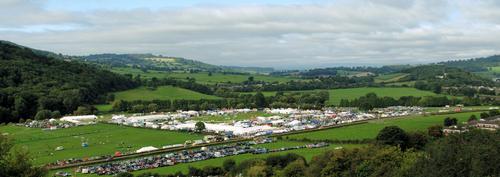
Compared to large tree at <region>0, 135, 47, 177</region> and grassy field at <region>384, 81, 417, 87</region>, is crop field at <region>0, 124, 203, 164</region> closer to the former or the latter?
large tree at <region>0, 135, 47, 177</region>

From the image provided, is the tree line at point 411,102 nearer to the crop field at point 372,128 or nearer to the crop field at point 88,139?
the crop field at point 372,128

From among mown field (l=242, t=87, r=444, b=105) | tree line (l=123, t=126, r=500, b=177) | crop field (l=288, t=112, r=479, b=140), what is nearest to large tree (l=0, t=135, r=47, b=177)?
tree line (l=123, t=126, r=500, b=177)

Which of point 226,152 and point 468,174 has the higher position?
point 468,174

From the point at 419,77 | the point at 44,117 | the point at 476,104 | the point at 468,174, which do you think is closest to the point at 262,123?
the point at 44,117

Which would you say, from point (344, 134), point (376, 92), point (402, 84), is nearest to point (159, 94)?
point (376, 92)

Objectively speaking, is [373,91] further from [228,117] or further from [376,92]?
[228,117]

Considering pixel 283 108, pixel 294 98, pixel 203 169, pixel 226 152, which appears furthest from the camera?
pixel 294 98

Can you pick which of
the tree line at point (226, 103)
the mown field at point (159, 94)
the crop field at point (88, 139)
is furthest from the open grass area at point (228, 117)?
the mown field at point (159, 94)

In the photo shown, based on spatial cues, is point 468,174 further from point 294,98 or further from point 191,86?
point 191,86
